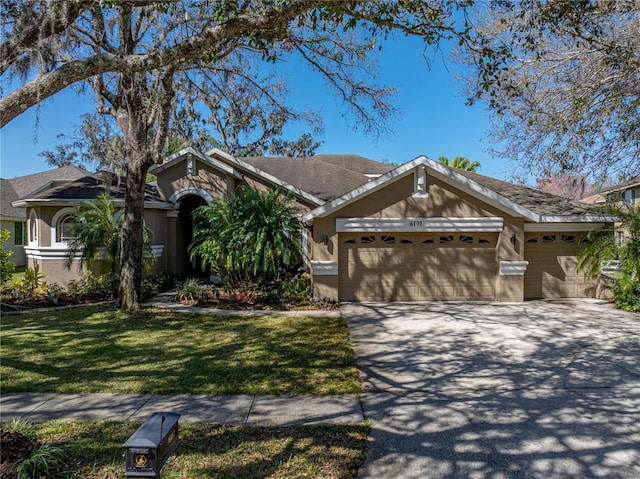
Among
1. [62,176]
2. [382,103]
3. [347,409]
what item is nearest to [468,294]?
[382,103]

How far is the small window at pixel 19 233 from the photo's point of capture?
69.2ft

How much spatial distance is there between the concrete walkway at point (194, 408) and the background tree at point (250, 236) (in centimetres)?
602

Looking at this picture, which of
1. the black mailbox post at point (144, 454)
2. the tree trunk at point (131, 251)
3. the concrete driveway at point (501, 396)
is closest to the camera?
the black mailbox post at point (144, 454)

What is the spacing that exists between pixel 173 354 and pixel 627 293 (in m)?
11.9

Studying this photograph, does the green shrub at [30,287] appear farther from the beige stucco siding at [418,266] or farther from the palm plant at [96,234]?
the beige stucco siding at [418,266]

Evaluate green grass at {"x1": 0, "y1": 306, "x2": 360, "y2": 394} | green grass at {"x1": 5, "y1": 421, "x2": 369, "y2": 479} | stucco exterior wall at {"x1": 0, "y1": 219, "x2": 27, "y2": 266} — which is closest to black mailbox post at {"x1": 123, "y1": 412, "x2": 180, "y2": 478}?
green grass at {"x1": 5, "y1": 421, "x2": 369, "y2": 479}

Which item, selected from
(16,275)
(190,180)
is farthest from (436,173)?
(16,275)

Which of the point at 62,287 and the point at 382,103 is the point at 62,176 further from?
the point at 382,103

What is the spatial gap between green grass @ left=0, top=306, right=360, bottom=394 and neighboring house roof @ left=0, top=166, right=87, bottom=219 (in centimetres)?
1431

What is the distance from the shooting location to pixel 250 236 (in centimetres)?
1098

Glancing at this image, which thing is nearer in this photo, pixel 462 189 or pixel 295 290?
pixel 462 189

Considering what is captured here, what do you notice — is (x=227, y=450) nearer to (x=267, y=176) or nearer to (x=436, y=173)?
(x=436, y=173)

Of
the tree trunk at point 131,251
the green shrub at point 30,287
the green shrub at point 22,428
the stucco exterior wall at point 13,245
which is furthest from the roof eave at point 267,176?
the stucco exterior wall at point 13,245

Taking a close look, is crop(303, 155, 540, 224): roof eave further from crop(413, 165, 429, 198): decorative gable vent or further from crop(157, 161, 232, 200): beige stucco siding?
crop(157, 161, 232, 200): beige stucco siding
